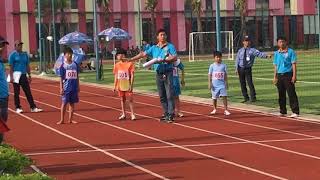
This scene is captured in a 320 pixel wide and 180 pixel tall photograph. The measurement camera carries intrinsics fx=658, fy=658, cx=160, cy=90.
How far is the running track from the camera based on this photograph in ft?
28.9

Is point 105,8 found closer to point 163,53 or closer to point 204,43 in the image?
point 204,43

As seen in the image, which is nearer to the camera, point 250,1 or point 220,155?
point 220,155

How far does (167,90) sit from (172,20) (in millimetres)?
63185

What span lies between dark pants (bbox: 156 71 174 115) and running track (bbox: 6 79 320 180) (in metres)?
0.37

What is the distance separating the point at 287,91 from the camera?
607 inches

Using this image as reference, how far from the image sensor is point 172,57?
1442 centimetres

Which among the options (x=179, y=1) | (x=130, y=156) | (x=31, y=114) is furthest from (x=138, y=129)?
(x=179, y=1)

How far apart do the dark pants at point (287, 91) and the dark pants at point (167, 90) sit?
270 centimetres

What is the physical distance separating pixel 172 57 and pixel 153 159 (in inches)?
195

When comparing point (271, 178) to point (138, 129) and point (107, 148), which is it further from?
point (138, 129)

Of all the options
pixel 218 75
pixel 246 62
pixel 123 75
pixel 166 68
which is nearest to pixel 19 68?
pixel 123 75

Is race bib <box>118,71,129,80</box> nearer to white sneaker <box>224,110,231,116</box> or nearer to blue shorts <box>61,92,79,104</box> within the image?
blue shorts <box>61,92,79,104</box>

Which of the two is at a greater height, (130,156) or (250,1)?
(250,1)

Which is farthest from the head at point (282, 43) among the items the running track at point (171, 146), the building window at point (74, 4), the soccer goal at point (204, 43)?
the building window at point (74, 4)
